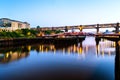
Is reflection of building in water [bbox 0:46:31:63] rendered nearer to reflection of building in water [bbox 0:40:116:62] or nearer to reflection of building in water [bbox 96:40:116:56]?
reflection of building in water [bbox 0:40:116:62]

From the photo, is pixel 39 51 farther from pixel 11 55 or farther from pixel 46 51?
pixel 11 55

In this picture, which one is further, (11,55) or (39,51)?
(39,51)

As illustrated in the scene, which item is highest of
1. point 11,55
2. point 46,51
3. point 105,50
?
point 11,55

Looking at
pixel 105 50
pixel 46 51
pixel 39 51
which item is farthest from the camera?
pixel 105 50

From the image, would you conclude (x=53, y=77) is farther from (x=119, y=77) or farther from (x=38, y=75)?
(x=119, y=77)

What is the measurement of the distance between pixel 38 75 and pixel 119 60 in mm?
9397

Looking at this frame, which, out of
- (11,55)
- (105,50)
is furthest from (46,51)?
(105,50)

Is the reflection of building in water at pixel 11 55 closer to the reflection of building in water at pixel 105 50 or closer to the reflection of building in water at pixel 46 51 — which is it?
the reflection of building in water at pixel 46 51

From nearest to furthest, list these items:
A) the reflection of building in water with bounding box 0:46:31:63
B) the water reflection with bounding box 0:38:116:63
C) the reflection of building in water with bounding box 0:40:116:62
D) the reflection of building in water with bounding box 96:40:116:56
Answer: the reflection of building in water with bounding box 0:46:31:63 → the water reflection with bounding box 0:38:116:63 → the reflection of building in water with bounding box 0:40:116:62 → the reflection of building in water with bounding box 96:40:116:56

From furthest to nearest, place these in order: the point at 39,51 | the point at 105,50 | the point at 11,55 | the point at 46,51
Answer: the point at 105,50 < the point at 46,51 < the point at 39,51 < the point at 11,55

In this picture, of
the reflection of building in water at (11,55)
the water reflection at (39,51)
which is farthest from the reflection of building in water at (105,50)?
the reflection of building in water at (11,55)

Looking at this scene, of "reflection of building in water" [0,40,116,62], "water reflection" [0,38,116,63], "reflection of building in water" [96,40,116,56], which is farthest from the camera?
"reflection of building in water" [96,40,116,56]

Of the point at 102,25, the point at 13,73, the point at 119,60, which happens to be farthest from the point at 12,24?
the point at 119,60

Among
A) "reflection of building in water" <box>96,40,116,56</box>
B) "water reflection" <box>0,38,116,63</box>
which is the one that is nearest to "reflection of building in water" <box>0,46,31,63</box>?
"water reflection" <box>0,38,116,63</box>
